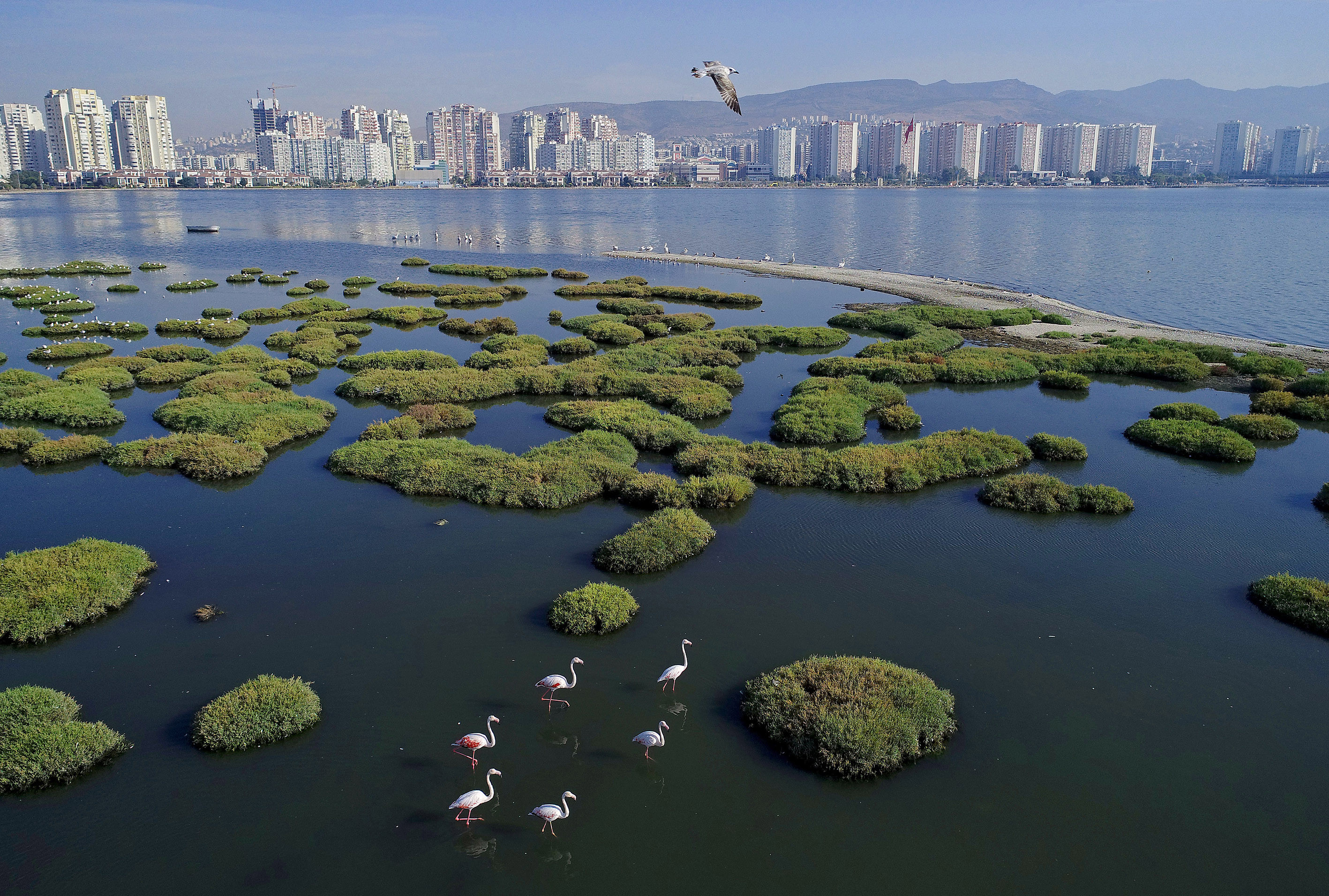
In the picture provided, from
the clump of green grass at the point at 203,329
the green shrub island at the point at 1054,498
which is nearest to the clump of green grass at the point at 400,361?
the clump of green grass at the point at 203,329

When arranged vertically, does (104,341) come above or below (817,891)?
above

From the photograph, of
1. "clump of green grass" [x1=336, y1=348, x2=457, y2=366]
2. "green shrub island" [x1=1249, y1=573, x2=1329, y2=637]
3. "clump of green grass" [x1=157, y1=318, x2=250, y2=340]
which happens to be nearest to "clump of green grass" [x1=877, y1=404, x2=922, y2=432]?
"green shrub island" [x1=1249, y1=573, x2=1329, y2=637]

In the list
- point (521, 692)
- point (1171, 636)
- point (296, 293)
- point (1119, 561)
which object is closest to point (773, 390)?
point (1119, 561)

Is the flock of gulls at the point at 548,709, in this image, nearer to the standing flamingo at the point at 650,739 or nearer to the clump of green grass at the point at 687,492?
the standing flamingo at the point at 650,739

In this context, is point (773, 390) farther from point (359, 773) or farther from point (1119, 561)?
point (359, 773)

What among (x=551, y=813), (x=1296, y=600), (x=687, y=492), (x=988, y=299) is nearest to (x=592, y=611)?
(x=551, y=813)

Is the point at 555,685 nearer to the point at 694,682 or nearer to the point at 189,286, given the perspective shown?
the point at 694,682
